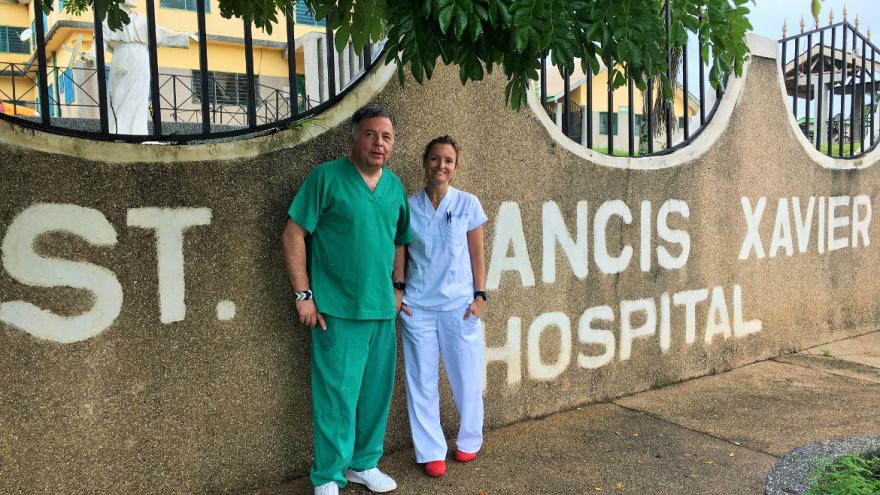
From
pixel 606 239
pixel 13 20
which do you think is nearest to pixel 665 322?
pixel 606 239

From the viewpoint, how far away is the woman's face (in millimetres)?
3516

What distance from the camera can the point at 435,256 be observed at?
3.57 meters

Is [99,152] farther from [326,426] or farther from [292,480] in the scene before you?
[292,480]

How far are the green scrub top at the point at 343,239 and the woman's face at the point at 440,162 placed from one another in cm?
38

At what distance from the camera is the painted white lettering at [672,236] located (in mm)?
5027

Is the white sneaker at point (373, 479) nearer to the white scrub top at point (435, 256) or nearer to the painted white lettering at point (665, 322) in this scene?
the white scrub top at point (435, 256)

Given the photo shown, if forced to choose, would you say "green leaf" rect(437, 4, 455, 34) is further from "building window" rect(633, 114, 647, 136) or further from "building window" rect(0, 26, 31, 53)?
"building window" rect(0, 26, 31, 53)

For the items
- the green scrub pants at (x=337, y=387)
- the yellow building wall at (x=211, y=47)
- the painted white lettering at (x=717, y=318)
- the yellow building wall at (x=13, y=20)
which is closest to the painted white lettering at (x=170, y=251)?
the green scrub pants at (x=337, y=387)

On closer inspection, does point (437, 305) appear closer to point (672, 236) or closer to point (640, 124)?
point (672, 236)

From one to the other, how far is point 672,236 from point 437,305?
227cm

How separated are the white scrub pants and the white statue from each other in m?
3.41

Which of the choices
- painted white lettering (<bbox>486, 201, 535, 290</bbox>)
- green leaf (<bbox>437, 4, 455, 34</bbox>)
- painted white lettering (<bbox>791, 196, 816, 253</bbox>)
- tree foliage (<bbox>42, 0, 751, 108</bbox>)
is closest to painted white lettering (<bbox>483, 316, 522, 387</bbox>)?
painted white lettering (<bbox>486, 201, 535, 290</bbox>)

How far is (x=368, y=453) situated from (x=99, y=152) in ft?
5.83

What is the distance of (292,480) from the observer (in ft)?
11.6
